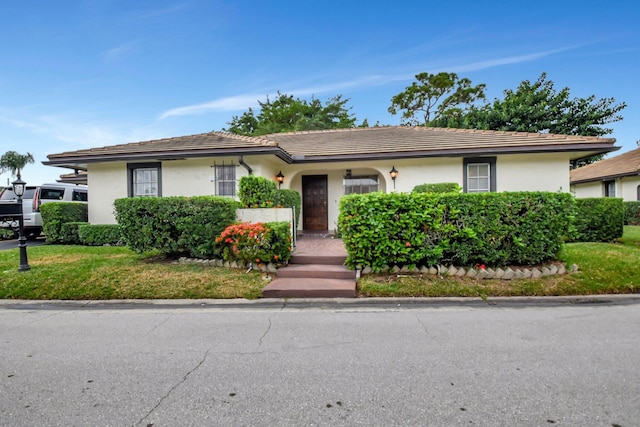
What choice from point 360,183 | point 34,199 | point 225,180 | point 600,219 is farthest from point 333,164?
point 34,199

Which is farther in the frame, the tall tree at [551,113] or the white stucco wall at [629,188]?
the tall tree at [551,113]

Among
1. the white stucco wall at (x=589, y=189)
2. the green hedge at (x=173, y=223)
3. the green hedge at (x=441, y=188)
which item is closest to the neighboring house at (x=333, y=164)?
the green hedge at (x=441, y=188)

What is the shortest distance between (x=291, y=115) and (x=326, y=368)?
26.1 m

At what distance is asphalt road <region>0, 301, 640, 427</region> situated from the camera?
2.04 meters

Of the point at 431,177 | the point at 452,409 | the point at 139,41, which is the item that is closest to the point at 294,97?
the point at 139,41

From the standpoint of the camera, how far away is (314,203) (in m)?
11.8

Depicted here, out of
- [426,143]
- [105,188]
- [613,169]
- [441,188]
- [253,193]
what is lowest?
[253,193]

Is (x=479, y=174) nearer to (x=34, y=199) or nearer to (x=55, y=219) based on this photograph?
(x=55, y=219)

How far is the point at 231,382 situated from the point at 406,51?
50.1 ft

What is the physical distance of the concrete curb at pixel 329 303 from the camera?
472cm

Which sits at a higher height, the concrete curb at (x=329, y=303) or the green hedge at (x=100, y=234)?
the green hedge at (x=100, y=234)

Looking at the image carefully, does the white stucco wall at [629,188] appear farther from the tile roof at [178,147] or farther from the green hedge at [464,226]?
the tile roof at [178,147]

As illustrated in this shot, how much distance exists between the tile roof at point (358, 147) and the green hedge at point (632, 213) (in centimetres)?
849

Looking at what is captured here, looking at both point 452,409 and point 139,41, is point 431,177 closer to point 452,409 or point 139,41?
point 452,409
